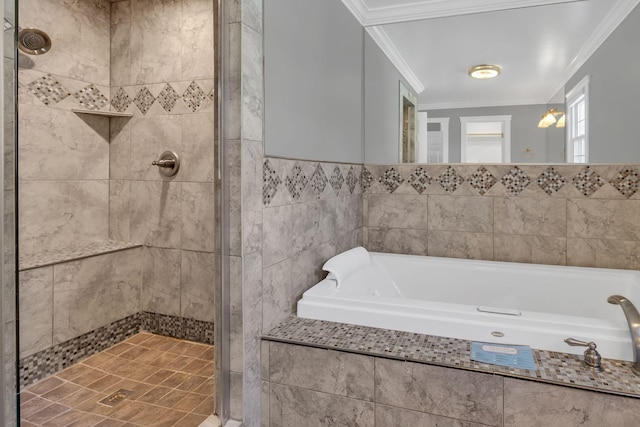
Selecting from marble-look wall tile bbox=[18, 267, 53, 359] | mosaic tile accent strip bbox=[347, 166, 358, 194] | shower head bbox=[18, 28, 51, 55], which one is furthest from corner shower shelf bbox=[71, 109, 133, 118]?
mosaic tile accent strip bbox=[347, 166, 358, 194]

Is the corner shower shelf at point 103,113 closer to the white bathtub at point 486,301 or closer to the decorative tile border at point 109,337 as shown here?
the decorative tile border at point 109,337

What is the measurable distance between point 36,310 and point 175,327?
74 centimetres

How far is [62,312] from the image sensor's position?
167 cm

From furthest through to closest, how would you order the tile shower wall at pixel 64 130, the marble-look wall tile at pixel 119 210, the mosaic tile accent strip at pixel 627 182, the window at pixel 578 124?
1. the window at pixel 578 124
2. the mosaic tile accent strip at pixel 627 182
3. the marble-look wall tile at pixel 119 210
4. the tile shower wall at pixel 64 130

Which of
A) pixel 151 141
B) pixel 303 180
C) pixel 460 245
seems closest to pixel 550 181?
pixel 460 245

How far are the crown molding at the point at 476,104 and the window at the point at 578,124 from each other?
0.58 ft

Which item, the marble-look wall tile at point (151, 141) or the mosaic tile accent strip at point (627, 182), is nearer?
the marble-look wall tile at point (151, 141)

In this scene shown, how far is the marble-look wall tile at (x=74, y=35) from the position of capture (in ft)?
4.49

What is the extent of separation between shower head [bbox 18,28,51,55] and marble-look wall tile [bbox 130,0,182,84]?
25.2 inches

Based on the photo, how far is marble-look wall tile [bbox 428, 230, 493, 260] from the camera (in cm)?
291

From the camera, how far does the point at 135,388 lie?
185cm

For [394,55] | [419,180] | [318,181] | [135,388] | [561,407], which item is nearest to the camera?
[561,407]

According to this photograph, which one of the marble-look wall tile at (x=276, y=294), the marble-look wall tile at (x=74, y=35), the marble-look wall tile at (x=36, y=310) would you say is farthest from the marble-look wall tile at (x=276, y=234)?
the marble-look wall tile at (x=74, y=35)

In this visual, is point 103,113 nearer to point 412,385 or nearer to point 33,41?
point 33,41
